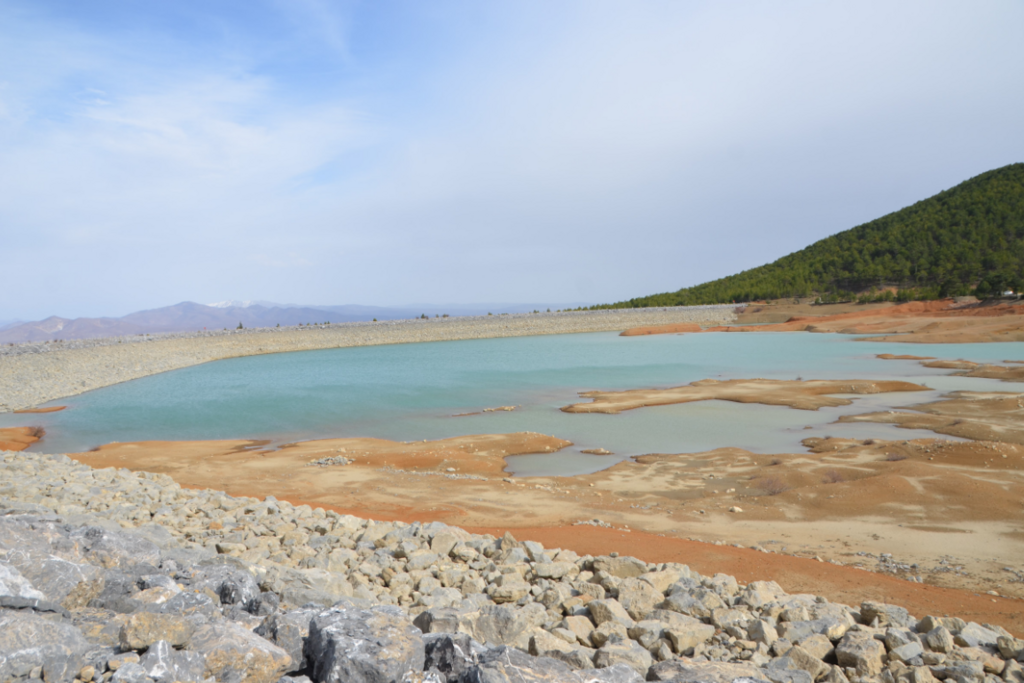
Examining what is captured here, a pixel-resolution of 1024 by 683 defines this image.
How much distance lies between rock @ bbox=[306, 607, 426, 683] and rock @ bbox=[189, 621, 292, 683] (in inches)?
7.7

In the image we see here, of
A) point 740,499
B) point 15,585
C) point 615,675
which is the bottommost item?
point 740,499

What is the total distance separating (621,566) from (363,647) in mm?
3700

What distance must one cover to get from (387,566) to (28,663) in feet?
11.2

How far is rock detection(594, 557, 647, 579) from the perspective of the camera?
20.4ft

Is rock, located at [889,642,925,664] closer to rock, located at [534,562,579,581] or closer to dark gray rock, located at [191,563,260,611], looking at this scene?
rock, located at [534,562,579,581]

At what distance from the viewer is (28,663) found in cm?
308

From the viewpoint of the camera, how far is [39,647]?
10.4 feet

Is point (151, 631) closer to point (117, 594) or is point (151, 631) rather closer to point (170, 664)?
point (170, 664)

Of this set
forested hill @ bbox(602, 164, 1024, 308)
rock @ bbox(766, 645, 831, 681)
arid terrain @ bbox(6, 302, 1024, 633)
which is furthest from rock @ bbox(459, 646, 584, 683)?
forested hill @ bbox(602, 164, 1024, 308)

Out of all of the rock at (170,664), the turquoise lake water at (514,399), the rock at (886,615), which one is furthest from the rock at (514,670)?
the turquoise lake water at (514,399)

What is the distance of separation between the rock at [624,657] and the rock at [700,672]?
0.26 feet

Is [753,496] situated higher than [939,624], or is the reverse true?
[939,624]

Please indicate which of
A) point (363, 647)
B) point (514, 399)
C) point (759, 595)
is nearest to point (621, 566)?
point (759, 595)

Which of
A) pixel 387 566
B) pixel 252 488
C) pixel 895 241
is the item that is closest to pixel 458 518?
pixel 387 566
